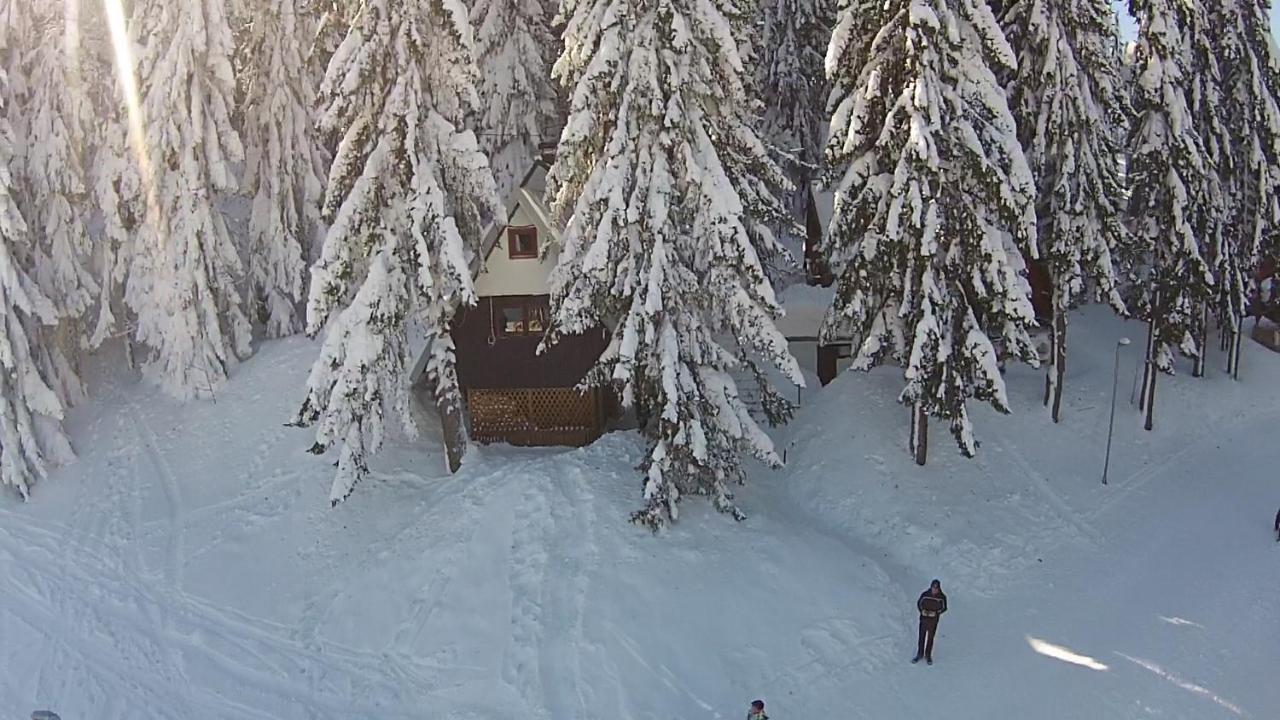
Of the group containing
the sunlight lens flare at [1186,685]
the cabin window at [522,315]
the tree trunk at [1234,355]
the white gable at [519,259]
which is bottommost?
the sunlight lens flare at [1186,685]

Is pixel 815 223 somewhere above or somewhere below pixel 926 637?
above

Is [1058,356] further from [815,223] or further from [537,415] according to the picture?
[537,415]

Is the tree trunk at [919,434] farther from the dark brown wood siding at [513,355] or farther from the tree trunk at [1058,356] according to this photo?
the dark brown wood siding at [513,355]

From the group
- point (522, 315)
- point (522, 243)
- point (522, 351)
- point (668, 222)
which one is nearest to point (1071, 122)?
point (668, 222)

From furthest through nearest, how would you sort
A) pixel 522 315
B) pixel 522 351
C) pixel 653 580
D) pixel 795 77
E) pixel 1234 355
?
pixel 795 77, pixel 1234 355, pixel 522 351, pixel 522 315, pixel 653 580

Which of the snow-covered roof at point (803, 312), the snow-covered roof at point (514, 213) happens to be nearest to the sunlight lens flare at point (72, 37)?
the snow-covered roof at point (514, 213)

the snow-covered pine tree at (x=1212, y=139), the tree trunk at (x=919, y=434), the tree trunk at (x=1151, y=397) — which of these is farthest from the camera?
the tree trunk at (x=1151, y=397)

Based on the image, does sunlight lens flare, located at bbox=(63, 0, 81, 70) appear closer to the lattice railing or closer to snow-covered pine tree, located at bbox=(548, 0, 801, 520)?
the lattice railing

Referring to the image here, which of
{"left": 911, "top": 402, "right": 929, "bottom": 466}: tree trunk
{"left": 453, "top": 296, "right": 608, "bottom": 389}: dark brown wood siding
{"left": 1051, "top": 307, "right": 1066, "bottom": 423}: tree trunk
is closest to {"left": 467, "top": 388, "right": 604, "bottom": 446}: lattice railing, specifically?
{"left": 453, "top": 296, "right": 608, "bottom": 389}: dark brown wood siding
